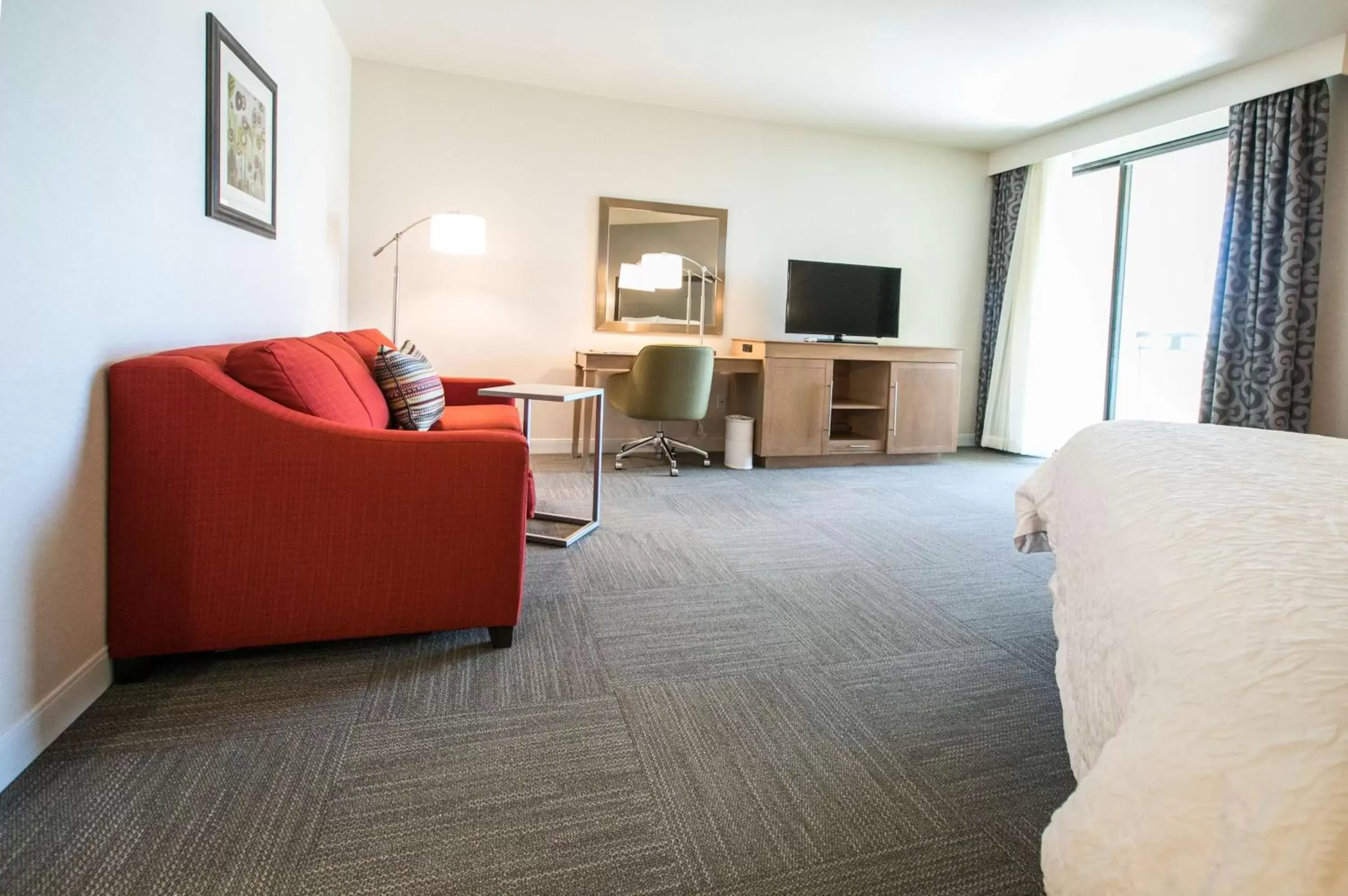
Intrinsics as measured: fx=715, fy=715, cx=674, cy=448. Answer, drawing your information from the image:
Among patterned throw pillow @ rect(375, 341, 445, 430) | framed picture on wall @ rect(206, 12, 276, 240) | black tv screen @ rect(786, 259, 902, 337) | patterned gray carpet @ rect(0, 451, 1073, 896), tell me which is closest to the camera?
patterned gray carpet @ rect(0, 451, 1073, 896)

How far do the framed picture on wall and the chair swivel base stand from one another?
2.35 meters

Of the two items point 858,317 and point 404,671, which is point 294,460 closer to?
point 404,671

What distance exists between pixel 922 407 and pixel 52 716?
4.75m

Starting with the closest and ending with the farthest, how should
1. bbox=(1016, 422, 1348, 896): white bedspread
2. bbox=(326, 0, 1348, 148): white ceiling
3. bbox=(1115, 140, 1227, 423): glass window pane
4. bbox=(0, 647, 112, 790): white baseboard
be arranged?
bbox=(1016, 422, 1348, 896): white bedspread < bbox=(0, 647, 112, 790): white baseboard < bbox=(326, 0, 1348, 148): white ceiling < bbox=(1115, 140, 1227, 423): glass window pane

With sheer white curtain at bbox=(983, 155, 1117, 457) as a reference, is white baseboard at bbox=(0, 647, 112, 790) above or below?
below

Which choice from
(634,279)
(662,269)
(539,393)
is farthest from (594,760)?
(634,279)

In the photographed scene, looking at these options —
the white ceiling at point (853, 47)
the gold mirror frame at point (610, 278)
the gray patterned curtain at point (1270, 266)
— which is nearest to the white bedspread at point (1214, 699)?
the white ceiling at point (853, 47)

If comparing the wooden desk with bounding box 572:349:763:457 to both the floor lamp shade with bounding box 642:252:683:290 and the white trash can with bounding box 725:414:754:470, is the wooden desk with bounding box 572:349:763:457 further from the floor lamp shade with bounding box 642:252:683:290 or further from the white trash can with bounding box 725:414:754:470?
the floor lamp shade with bounding box 642:252:683:290

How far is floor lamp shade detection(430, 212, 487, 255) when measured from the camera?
12.5 feet

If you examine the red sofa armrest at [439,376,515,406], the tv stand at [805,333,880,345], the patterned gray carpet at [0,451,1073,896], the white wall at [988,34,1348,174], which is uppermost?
the white wall at [988,34,1348,174]

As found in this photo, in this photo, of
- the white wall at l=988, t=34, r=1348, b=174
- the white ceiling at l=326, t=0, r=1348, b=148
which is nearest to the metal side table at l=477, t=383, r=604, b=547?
the white ceiling at l=326, t=0, r=1348, b=148

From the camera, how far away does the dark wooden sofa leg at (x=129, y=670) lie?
62.0 inches

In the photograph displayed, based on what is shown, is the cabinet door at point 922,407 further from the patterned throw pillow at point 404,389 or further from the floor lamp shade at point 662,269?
the patterned throw pillow at point 404,389

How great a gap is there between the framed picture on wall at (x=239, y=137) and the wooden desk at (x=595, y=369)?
2.00m
